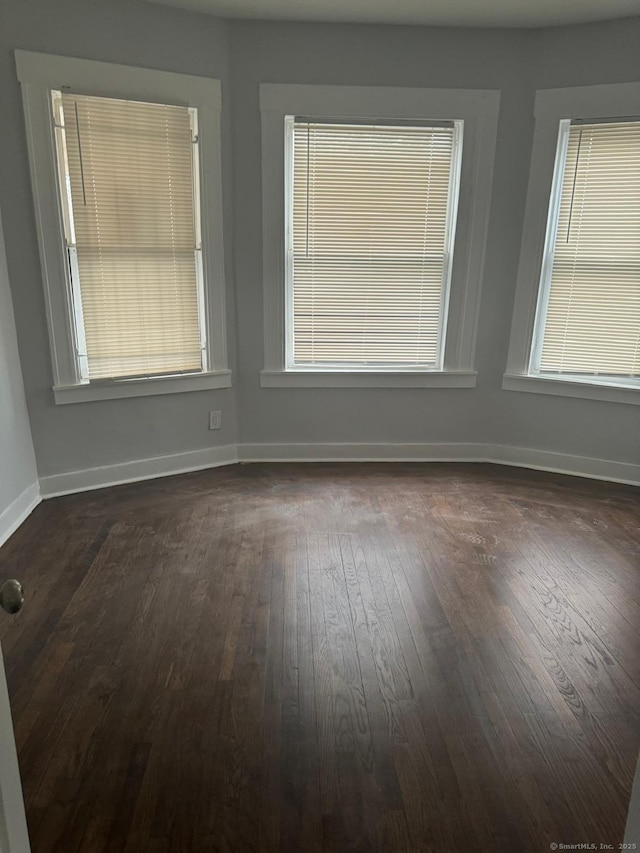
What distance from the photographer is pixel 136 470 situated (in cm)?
372

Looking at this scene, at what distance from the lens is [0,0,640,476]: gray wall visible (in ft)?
10.1

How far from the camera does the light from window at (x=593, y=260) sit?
3482mm

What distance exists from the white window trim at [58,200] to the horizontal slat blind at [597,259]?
2153mm

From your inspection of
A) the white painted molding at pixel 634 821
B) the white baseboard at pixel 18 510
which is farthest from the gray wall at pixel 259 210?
the white painted molding at pixel 634 821

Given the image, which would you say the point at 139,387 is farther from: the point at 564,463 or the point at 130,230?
the point at 564,463

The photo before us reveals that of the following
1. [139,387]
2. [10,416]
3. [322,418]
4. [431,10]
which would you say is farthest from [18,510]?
[431,10]

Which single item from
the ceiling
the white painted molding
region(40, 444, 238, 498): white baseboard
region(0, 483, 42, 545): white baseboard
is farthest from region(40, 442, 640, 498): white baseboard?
the white painted molding

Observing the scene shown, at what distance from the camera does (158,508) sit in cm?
336

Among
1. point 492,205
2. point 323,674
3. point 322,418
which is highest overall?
point 492,205

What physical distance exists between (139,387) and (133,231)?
91cm

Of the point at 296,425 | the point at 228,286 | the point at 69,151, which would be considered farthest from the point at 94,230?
the point at 296,425

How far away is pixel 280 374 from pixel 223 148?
1418 mm

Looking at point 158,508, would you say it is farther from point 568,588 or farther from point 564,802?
point 564,802

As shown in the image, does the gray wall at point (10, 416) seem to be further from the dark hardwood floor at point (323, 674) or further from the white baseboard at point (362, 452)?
the white baseboard at point (362, 452)
